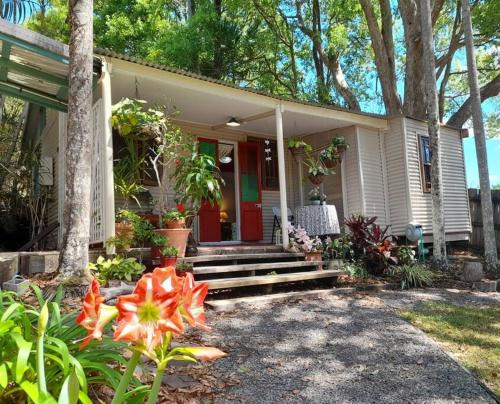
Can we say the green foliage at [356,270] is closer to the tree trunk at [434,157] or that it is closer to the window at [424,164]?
the tree trunk at [434,157]

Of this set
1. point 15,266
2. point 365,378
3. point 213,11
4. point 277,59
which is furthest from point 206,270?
point 277,59

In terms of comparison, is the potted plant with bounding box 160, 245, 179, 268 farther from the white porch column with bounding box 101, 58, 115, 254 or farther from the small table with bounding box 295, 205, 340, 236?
the small table with bounding box 295, 205, 340, 236

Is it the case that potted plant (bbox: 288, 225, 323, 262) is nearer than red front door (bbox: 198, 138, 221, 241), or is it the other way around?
potted plant (bbox: 288, 225, 323, 262)

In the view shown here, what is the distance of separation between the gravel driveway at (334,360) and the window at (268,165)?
5395 mm

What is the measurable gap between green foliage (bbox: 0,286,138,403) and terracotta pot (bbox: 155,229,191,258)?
3483 mm

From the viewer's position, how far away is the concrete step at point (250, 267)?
19.3 feet

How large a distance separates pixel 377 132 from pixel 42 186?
7358 millimetres

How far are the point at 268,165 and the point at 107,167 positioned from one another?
5.30 m

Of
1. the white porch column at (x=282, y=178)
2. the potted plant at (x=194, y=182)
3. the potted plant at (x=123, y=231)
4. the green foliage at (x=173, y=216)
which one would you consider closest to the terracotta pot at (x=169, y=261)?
the potted plant at (x=194, y=182)

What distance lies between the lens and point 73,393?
1.29 m

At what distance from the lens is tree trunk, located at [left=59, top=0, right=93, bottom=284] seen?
4434 millimetres

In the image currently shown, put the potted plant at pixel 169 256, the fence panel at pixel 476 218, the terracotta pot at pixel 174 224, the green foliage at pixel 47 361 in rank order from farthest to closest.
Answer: the fence panel at pixel 476 218, the terracotta pot at pixel 174 224, the potted plant at pixel 169 256, the green foliage at pixel 47 361

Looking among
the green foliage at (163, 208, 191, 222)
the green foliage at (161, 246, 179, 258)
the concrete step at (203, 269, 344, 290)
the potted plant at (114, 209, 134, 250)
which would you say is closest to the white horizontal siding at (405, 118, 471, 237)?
the concrete step at (203, 269, 344, 290)

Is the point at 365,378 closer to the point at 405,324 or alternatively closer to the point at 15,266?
the point at 405,324
